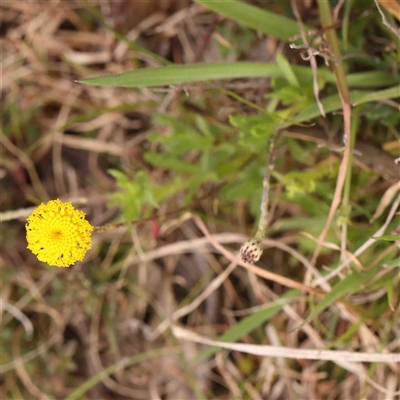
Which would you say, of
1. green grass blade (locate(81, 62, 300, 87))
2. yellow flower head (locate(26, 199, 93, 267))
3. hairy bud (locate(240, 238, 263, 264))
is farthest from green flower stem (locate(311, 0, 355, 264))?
yellow flower head (locate(26, 199, 93, 267))

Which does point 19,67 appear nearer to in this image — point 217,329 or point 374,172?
point 217,329

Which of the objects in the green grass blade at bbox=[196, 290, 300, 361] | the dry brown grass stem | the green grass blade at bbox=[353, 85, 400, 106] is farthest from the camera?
the green grass blade at bbox=[196, 290, 300, 361]

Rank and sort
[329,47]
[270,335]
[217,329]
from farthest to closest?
[217,329]
[270,335]
[329,47]

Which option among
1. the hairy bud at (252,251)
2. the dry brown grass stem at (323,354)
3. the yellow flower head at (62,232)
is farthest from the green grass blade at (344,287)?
the yellow flower head at (62,232)

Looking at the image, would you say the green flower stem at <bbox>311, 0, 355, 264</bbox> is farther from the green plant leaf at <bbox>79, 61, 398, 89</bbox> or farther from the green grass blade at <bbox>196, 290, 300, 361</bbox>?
the green grass blade at <bbox>196, 290, 300, 361</bbox>

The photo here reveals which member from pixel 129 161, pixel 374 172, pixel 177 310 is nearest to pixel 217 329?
pixel 177 310

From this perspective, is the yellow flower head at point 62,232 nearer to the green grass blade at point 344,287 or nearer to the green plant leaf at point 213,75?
the green plant leaf at point 213,75

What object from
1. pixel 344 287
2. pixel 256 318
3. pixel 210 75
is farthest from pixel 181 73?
pixel 256 318
